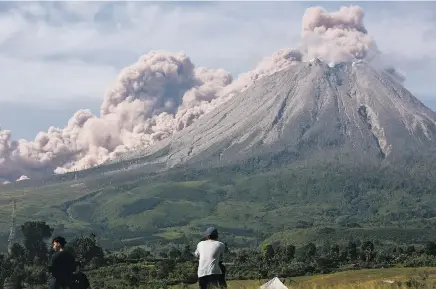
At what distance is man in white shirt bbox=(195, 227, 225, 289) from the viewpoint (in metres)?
21.0

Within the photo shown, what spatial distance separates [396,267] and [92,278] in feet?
130

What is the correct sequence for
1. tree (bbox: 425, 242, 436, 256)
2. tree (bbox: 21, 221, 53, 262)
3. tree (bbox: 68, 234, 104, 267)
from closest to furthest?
1. tree (bbox: 68, 234, 104, 267)
2. tree (bbox: 21, 221, 53, 262)
3. tree (bbox: 425, 242, 436, 256)

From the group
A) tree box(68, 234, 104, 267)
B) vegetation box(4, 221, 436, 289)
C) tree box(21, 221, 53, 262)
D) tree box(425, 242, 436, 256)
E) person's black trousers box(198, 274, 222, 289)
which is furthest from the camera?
tree box(425, 242, 436, 256)

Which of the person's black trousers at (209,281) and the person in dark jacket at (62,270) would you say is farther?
the person's black trousers at (209,281)

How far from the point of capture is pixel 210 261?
2100 centimetres

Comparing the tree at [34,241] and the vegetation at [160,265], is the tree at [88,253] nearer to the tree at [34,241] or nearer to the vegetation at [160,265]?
the vegetation at [160,265]

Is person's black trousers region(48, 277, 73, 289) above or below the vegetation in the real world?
above

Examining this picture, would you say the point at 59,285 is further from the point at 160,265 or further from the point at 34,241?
the point at 34,241

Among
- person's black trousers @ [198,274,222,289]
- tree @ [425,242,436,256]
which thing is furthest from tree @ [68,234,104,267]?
person's black trousers @ [198,274,222,289]

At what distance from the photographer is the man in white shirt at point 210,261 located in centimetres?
2097

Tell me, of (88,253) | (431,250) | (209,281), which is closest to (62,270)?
(209,281)

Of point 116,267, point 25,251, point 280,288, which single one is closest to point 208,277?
point 280,288

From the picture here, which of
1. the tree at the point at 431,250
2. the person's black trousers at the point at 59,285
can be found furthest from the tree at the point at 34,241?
the person's black trousers at the point at 59,285

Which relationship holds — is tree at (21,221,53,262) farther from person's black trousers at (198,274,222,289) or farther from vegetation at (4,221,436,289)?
person's black trousers at (198,274,222,289)
